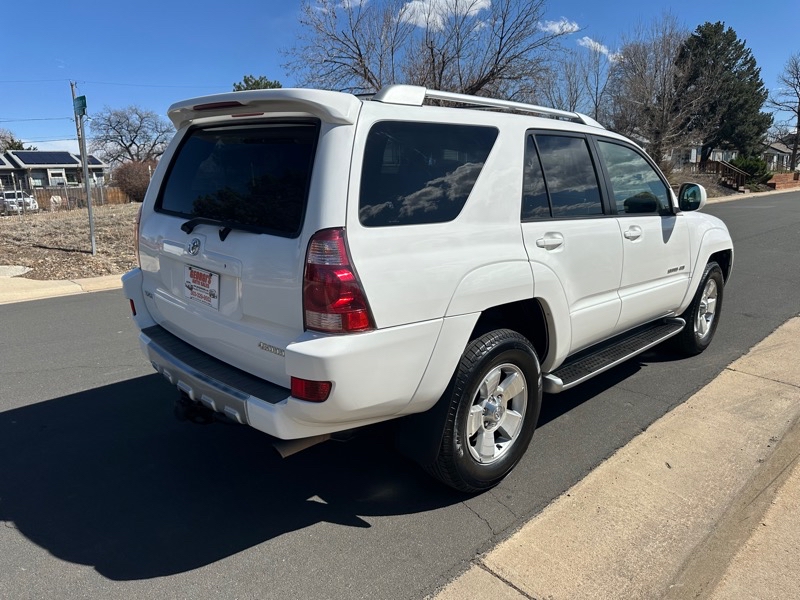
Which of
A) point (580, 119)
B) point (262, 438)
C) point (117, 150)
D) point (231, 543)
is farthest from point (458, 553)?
point (117, 150)

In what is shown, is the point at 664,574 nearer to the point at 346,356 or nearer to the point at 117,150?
the point at 346,356

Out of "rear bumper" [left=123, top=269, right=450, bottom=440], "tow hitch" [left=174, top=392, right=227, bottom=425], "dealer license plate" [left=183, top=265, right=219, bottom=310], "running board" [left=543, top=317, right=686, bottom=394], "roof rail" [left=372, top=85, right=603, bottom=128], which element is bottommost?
"tow hitch" [left=174, top=392, right=227, bottom=425]

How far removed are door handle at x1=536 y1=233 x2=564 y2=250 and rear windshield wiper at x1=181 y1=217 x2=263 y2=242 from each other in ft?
4.92

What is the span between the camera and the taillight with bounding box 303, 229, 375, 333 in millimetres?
2396

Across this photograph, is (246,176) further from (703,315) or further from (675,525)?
(703,315)

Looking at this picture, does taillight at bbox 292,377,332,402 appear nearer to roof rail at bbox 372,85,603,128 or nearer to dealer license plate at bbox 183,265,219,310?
dealer license plate at bbox 183,265,219,310

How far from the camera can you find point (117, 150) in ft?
259

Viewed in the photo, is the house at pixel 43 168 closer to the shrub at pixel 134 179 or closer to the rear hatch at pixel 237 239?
the shrub at pixel 134 179

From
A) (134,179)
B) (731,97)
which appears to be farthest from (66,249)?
(731,97)

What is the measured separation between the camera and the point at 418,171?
2760mm

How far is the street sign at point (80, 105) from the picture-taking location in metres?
10.4

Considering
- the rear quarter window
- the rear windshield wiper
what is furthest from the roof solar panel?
the rear quarter window

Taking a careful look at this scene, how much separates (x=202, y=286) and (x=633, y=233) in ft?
9.21

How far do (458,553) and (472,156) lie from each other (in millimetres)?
1906
